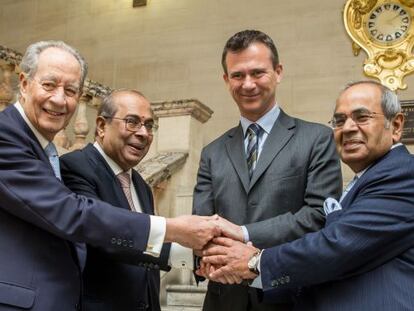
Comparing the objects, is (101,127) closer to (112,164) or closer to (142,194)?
(112,164)

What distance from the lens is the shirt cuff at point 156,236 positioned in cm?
→ 241

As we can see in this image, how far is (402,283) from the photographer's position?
2053 millimetres

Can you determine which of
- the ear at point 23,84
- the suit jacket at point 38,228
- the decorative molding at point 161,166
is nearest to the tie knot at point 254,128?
the suit jacket at point 38,228

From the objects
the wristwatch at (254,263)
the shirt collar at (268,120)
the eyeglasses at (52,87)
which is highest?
the shirt collar at (268,120)

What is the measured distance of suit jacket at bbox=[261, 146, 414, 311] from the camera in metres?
2.07

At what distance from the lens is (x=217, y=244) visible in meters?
2.69

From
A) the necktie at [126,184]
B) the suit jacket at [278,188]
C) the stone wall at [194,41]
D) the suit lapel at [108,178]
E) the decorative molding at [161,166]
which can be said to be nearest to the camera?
the suit jacket at [278,188]

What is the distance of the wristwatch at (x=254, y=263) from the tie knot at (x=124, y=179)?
2.59ft

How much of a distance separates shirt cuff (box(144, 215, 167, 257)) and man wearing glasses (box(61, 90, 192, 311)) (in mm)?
189

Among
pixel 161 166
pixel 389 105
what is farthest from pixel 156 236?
pixel 161 166

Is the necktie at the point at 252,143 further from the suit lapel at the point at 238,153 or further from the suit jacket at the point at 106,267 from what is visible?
the suit jacket at the point at 106,267

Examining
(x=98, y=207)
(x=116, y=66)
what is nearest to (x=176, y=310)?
(x=98, y=207)

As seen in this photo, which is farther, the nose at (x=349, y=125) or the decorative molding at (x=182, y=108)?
the decorative molding at (x=182, y=108)

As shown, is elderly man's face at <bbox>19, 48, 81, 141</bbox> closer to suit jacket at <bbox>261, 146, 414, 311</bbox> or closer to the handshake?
the handshake
